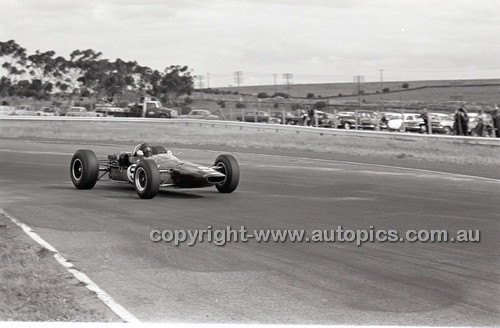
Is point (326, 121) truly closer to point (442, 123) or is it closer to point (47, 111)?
point (442, 123)

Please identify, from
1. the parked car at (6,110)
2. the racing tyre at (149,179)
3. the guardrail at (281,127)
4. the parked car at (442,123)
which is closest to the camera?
the parked car at (6,110)

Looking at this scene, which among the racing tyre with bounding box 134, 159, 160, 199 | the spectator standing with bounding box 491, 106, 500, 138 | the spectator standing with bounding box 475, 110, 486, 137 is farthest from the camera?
the spectator standing with bounding box 475, 110, 486, 137

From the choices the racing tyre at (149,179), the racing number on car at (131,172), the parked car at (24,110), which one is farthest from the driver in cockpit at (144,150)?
the parked car at (24,110)

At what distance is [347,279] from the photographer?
7094mm

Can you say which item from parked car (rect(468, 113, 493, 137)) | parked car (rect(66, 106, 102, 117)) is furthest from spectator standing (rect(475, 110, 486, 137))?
parked car (rect(66, 106, 102, 117))

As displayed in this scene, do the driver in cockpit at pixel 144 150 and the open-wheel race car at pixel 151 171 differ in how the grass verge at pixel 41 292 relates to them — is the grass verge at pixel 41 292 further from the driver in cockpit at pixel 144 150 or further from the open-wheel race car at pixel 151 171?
the driver in cockpit at pixel 144 150

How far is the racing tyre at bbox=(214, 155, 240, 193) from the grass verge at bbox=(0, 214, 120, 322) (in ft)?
16.7

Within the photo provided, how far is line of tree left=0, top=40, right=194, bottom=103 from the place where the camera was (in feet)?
32.9

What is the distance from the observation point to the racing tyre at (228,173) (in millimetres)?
13156

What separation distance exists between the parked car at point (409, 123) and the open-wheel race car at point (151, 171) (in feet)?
52.0

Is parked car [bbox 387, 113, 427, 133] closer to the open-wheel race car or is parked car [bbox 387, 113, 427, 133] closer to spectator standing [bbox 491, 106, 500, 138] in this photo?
spectator standing [bbox 491, 106, 500, 138]

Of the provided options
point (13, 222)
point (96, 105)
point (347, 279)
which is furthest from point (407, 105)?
point (347, 279)

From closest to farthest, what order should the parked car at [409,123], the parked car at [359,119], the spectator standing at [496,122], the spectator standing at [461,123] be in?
1. the spectator standing at [461,123]
2. the spectator standing at [496,122]
3. the parked car at [409,123]
4. the parked car at [359,119]

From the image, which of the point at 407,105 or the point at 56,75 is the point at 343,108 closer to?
the point at 407,105
